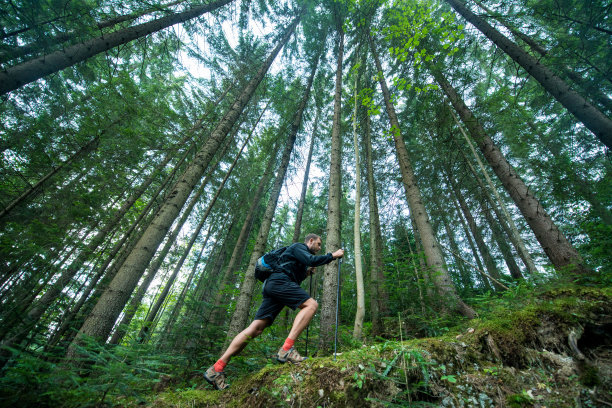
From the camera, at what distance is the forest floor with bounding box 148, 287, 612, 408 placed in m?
1.76

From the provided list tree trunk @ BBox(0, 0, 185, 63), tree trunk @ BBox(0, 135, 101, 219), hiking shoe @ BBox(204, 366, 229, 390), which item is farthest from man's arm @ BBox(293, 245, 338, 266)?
tree trunk @ BBox(0, 135, 101, 219)

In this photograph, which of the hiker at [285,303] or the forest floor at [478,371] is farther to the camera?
the hiker at [285,303]

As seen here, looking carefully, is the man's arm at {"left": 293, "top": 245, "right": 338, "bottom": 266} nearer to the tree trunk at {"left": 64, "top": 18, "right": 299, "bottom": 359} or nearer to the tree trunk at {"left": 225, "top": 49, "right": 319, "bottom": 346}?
the tree trunk at {"left": 64, "top": 18, "right": 299, "bottom": 359}

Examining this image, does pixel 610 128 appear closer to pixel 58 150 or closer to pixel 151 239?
pixel 151 239

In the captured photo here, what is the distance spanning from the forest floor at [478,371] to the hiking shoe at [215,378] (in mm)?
94

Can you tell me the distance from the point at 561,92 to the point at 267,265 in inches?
289

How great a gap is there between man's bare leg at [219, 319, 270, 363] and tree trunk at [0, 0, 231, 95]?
4.77 m

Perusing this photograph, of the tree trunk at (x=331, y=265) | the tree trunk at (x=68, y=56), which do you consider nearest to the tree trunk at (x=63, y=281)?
the tree trunk at (x=68, y=56)

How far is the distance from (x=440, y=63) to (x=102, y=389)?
9.42 m

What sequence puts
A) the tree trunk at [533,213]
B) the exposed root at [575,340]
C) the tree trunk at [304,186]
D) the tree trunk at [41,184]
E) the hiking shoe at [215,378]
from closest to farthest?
the exposed root at [575,340] → the hiking shoe at [215,378] → the tree trunk at [533,213] → the tree trunk at [41,184] → the tree trunk at [304,186]

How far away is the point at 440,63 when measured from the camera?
6.50 metres

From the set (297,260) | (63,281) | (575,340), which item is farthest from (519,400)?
(63,281)

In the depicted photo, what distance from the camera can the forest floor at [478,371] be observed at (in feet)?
5.79

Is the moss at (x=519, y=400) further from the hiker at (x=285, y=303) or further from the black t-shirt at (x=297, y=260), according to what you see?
the black t-shirt at (x=297, y=260)
